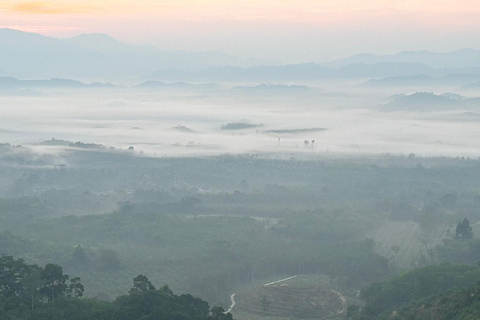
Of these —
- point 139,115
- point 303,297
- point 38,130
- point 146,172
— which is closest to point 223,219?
point 303,297

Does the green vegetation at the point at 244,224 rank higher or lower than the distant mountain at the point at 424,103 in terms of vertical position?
lower

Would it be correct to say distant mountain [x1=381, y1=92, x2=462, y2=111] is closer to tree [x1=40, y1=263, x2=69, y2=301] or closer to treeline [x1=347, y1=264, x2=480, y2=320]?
treeline [x1=347, y1=264, x2=480, y2=320]

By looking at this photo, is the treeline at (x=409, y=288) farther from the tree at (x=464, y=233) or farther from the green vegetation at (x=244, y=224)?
the tree at (x=464, y=233)

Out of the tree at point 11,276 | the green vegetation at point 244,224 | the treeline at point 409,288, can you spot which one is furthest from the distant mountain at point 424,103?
the tree at point 11,276

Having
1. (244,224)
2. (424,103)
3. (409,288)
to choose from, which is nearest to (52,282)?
(409,288)

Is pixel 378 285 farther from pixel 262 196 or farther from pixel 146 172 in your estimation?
pixel 146 172

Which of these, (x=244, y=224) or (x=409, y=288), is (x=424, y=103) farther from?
(x=409, y=288)

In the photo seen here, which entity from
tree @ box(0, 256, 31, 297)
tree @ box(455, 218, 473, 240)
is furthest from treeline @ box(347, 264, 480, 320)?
tree @ box(0, 256, 31, 297)

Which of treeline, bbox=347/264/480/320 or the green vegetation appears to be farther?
the green vegetation

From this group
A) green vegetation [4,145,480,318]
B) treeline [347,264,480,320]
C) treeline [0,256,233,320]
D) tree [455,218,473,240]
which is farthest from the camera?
tree [455,218,473,240]
